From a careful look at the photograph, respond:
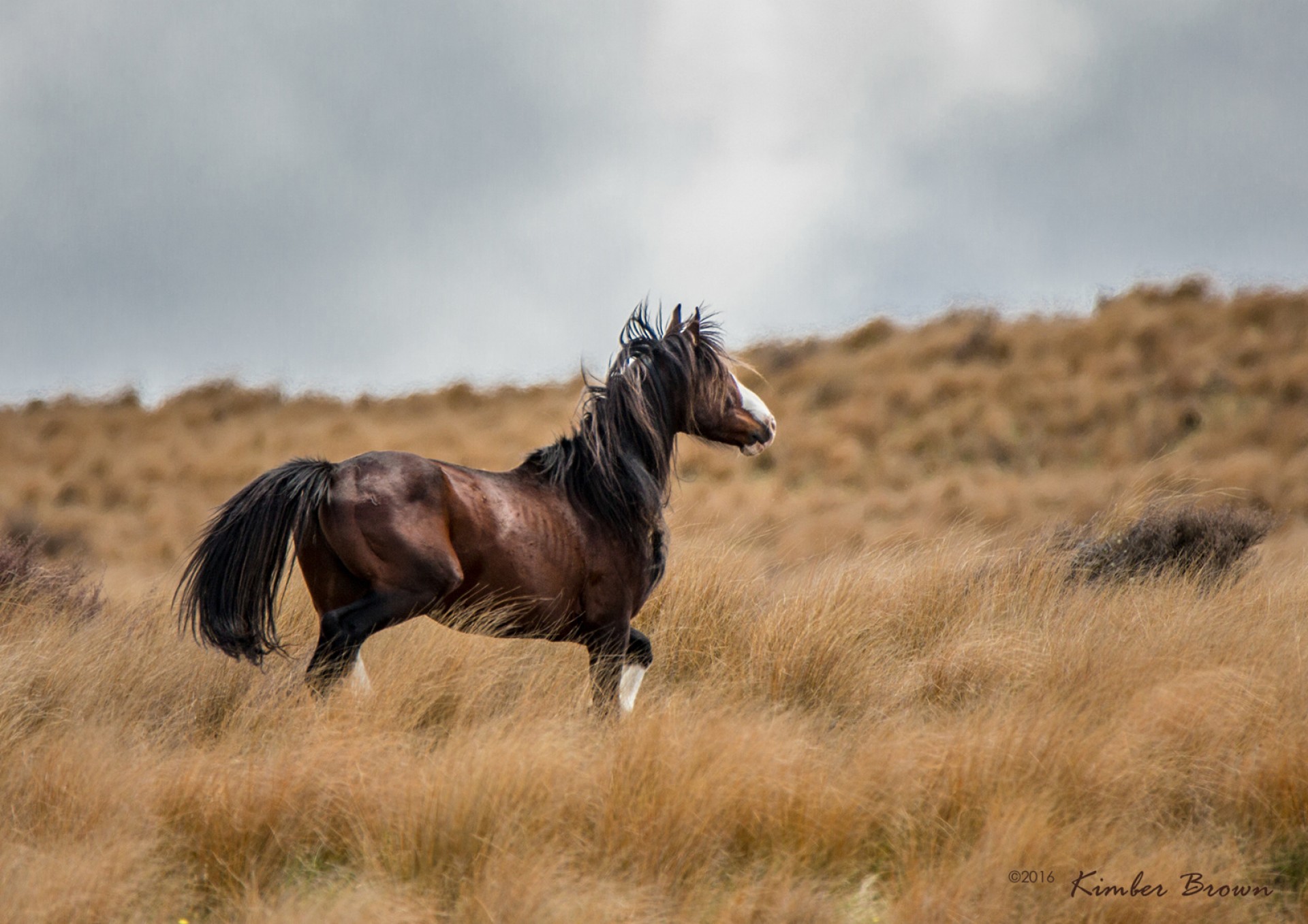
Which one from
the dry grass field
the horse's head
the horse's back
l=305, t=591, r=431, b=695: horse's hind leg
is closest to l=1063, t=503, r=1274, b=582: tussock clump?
the dry grass field

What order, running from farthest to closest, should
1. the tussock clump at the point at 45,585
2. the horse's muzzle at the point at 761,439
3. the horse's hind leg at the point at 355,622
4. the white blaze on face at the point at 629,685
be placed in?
1. the tussock clump at the point at 45,585
2. the horse's muzzle at the point at 761,439
3. the white blaze on face at the point at 629,685
4. the horse's hind leg at the point at 355,622

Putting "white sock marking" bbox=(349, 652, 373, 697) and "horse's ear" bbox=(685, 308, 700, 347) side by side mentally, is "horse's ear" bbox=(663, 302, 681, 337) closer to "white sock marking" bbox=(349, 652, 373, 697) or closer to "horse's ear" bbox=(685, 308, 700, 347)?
"horse's ear" bbox=(685, 308, 700, 347)

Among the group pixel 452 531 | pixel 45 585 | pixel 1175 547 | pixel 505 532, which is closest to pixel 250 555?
pixel 452 531

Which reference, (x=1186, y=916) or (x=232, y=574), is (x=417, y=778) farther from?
(x=1186, y=916)

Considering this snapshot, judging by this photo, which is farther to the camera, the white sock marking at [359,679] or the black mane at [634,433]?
the black mane at [634,433]

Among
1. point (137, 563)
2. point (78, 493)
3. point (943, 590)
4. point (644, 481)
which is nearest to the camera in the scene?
point (644, 481)

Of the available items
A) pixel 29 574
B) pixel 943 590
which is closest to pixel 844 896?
pixel 943 590

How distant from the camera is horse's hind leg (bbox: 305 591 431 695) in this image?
154 inches

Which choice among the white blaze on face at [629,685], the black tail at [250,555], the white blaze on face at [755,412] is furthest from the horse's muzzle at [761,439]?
the black tail at [250,555]

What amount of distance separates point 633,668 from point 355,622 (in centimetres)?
117

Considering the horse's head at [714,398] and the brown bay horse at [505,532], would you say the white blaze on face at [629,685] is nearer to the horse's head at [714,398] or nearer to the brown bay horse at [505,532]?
the brown bay horse at [505,532]

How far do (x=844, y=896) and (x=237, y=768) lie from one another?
217 centimetres

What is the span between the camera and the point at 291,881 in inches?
134

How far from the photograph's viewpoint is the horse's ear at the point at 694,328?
183 inches
